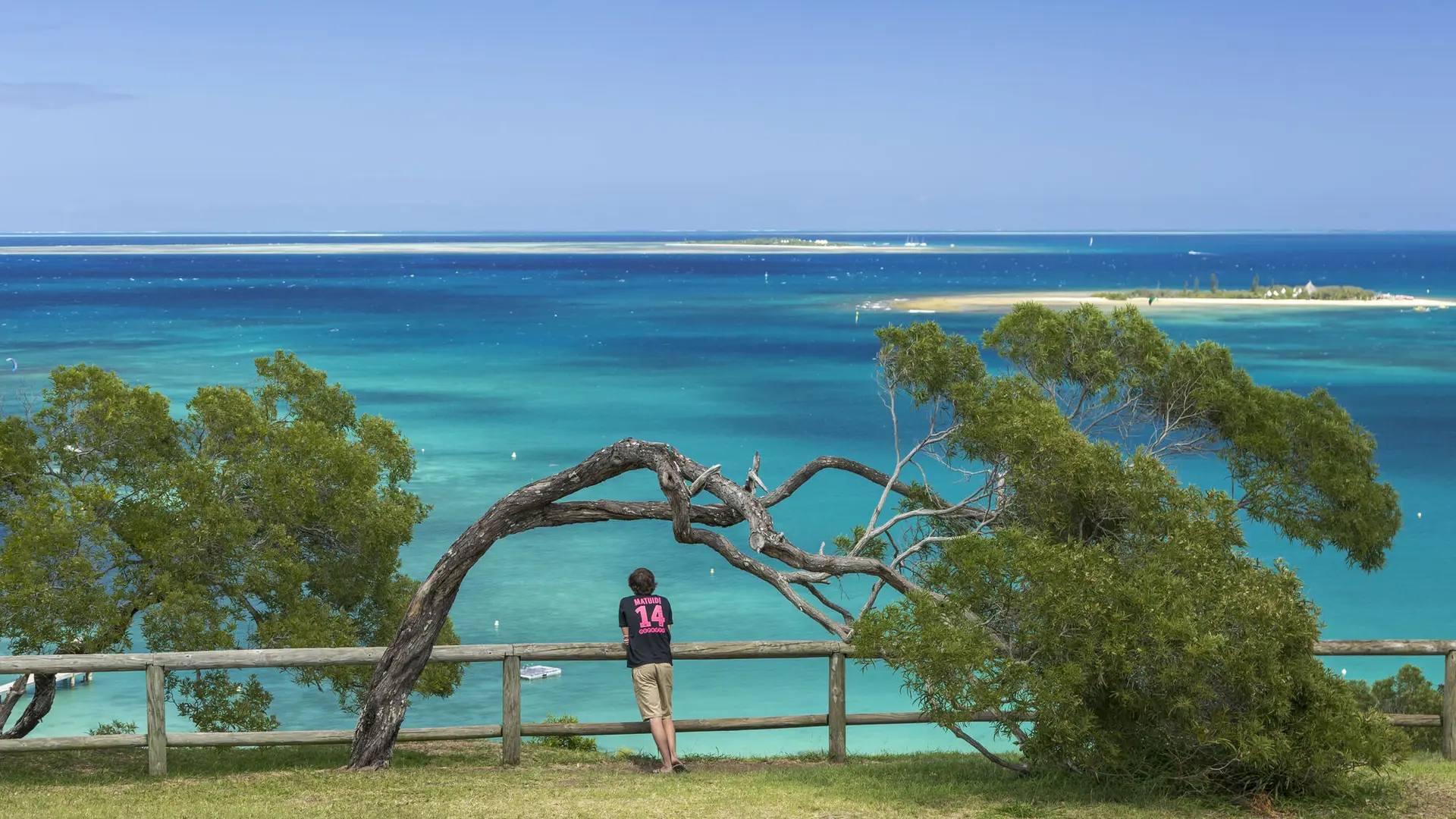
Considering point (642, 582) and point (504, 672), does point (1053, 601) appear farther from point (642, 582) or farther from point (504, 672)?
point (504, 672)

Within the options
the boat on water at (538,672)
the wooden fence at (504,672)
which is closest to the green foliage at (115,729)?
the wooden fence at (504,672)

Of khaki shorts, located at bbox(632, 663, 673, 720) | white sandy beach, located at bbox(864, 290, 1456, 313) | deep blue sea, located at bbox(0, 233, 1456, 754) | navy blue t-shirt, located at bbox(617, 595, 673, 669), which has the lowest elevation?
deep blue sea, located at bbox(0, 233, 1456, 754)

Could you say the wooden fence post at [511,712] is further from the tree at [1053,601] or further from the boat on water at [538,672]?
the boat on water at [538,672]

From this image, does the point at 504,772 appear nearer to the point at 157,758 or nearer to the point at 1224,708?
the point at 157,758

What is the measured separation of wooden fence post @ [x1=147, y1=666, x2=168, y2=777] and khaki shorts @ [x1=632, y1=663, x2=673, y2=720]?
3478 mm

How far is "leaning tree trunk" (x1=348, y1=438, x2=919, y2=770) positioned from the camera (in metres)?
10.5

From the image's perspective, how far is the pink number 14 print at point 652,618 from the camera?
10.2 metres

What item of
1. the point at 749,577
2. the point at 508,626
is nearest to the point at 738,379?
the point at 749,577

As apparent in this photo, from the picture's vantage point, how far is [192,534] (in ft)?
44.6

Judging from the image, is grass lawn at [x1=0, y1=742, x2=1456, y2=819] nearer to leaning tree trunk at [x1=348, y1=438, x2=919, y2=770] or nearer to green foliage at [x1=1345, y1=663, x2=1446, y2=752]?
leaning tree trunk at [x1=348, y1=438, x2=919, y2=770]

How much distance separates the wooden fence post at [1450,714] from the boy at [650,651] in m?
6.24

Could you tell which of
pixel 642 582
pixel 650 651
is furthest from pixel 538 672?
pixel 642 582

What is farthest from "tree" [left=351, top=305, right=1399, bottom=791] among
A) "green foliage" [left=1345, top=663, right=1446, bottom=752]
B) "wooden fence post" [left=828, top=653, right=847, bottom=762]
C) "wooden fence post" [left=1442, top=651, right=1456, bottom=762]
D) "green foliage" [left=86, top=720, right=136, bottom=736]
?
"green foliage" [left=1345, top=663, right=1446, bottom=752]

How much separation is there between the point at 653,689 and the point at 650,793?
1044mm
